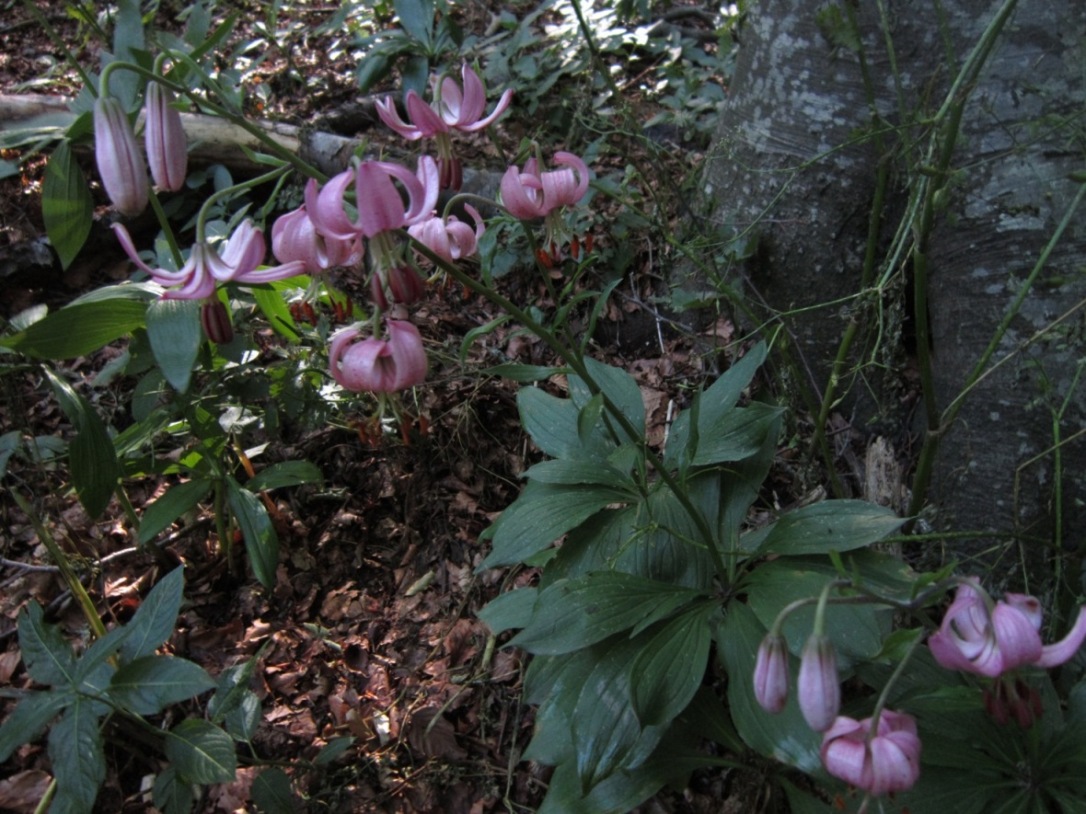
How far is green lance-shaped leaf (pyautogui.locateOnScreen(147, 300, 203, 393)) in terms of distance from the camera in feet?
4.30

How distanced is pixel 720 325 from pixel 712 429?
794mm

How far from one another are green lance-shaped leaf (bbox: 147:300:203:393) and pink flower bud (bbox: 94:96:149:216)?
0.34m

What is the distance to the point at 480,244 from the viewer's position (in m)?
2.25

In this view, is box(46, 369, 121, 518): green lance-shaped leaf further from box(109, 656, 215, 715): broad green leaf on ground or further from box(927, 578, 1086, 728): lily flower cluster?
box(927, 578, 1086, 728): lily flower cluster

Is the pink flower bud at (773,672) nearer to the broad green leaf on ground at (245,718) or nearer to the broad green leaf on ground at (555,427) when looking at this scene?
the broad green leaf on ground at (555,427)

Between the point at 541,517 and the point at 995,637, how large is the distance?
0.74 meters

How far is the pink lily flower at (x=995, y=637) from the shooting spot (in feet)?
2.93

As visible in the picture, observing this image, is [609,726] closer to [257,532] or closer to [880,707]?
[880,707]

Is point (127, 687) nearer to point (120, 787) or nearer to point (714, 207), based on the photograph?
point (120, 787)

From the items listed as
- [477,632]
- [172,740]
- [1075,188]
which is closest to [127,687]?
[172,740]

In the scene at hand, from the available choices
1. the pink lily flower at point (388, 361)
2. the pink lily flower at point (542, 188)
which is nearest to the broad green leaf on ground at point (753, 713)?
the pink lily flower at point (388, 361)

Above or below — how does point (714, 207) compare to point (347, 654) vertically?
above

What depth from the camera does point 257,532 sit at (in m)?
1.75

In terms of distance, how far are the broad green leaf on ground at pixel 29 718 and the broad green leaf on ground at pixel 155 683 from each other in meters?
0.07
